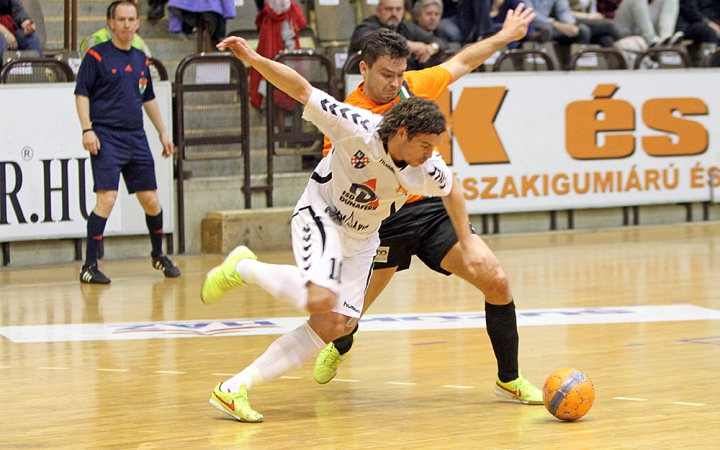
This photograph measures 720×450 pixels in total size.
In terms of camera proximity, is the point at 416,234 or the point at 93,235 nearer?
the point at 416,234

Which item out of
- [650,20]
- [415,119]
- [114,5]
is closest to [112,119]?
[114,5]

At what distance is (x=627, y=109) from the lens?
1286cm

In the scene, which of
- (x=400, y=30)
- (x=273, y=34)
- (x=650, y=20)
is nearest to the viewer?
(x=273, y=34)

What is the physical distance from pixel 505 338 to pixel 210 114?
651 cm

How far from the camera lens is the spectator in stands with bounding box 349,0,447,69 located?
1178 centimetres

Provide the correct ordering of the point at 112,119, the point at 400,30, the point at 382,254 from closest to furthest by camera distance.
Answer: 1. the point at 382,254
2. the point at 112,119
3. the point at 400,30

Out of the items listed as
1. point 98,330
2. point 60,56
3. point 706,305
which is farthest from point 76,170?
point 706,305

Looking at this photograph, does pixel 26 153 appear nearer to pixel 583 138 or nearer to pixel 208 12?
pixel 208 12

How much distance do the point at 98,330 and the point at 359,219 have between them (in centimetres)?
294

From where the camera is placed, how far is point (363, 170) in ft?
16.3

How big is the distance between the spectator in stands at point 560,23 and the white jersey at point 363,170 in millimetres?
8903

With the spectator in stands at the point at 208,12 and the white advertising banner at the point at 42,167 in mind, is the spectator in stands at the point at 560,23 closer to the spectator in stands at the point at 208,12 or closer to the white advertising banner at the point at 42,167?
the spectator in stands at the point at 208,12

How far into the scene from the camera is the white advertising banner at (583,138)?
12.2 m

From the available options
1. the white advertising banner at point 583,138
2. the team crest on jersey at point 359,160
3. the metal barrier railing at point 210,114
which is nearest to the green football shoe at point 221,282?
the team crest on jersey at point 359,160
